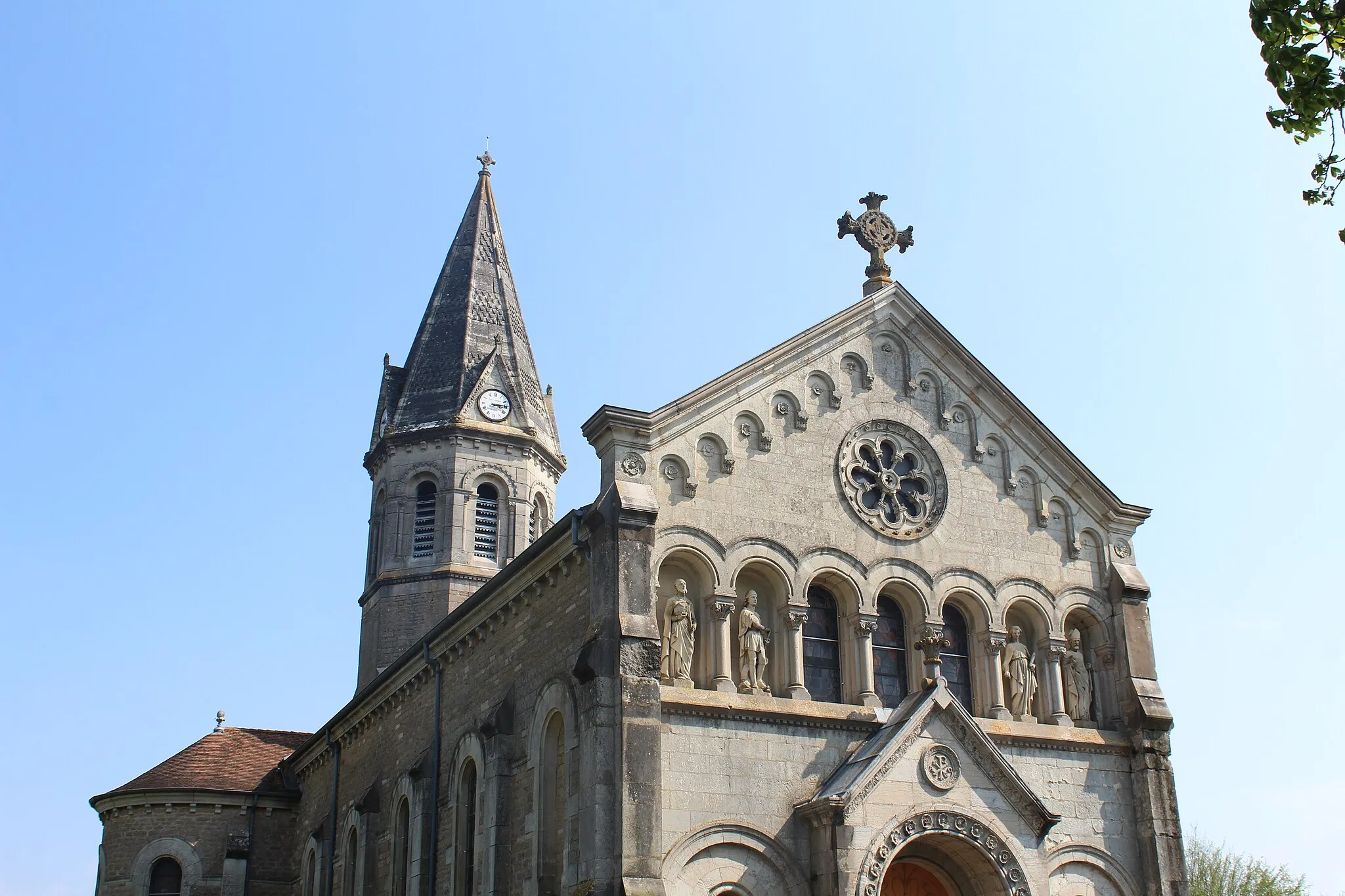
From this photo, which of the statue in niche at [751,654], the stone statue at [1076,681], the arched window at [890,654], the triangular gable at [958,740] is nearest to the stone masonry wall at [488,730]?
the statue in niche at [751,654]

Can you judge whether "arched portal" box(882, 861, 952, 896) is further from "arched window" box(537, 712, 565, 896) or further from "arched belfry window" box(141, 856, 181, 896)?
"arched belfry window" box(141, 856, 181, 896)

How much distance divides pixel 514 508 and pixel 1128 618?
20.5m

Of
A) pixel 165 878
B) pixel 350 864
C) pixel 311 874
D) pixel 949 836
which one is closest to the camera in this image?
pixel 949 836

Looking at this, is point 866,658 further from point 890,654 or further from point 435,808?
point 435,808

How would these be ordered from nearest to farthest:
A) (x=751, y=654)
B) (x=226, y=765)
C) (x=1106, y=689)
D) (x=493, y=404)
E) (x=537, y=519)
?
(x=751, y=654)
(x=1106, y=689)
(x=226, y=765)
(x=537, y=519)
(x=493, y=404)

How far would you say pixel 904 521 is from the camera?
68.9 ft

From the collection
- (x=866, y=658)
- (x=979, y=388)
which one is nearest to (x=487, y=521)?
(x=979, y=388)

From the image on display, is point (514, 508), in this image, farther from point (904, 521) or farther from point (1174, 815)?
point (1174, 815)

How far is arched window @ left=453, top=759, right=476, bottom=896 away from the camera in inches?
869

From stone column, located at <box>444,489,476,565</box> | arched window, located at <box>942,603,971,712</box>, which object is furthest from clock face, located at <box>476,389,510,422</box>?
arched window, located at <box>942,603,971,712</box>

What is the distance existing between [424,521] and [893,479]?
2012cm

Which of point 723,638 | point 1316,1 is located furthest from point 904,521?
point 1316,1

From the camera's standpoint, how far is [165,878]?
33.7 meters

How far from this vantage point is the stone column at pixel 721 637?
18797mm
